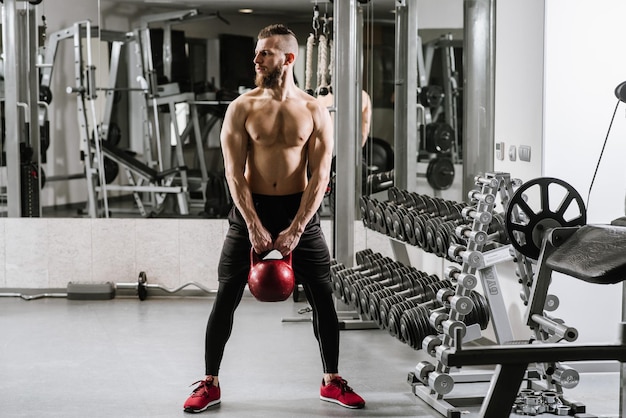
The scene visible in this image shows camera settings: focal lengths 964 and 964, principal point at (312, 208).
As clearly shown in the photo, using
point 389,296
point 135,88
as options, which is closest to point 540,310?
point 389,296

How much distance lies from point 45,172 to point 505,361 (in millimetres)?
5358

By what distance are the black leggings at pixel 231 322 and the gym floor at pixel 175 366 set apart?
205mm

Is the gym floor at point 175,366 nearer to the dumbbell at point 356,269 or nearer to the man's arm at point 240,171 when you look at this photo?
the dumbbell at point 356,269

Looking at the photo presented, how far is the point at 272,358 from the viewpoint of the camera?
504 centimetres

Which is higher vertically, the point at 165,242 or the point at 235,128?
the point at 235,128

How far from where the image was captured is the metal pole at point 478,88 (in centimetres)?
530

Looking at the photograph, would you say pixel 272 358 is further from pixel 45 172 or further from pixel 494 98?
pixel 45 172

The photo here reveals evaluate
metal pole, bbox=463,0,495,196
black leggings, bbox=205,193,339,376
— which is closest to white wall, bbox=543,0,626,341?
metal pole, bbox=463,0,495,196

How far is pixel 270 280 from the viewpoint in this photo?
3885 mm

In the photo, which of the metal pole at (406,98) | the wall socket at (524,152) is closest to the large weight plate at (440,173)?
the metal pole at (406,98)

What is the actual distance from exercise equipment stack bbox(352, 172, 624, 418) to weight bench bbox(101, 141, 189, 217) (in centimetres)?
231

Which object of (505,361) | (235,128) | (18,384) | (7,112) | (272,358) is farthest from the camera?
(7,112)

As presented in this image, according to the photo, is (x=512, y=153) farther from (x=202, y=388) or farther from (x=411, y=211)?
(x=202, y=388)

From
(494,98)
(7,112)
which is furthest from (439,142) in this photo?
(7,112)
